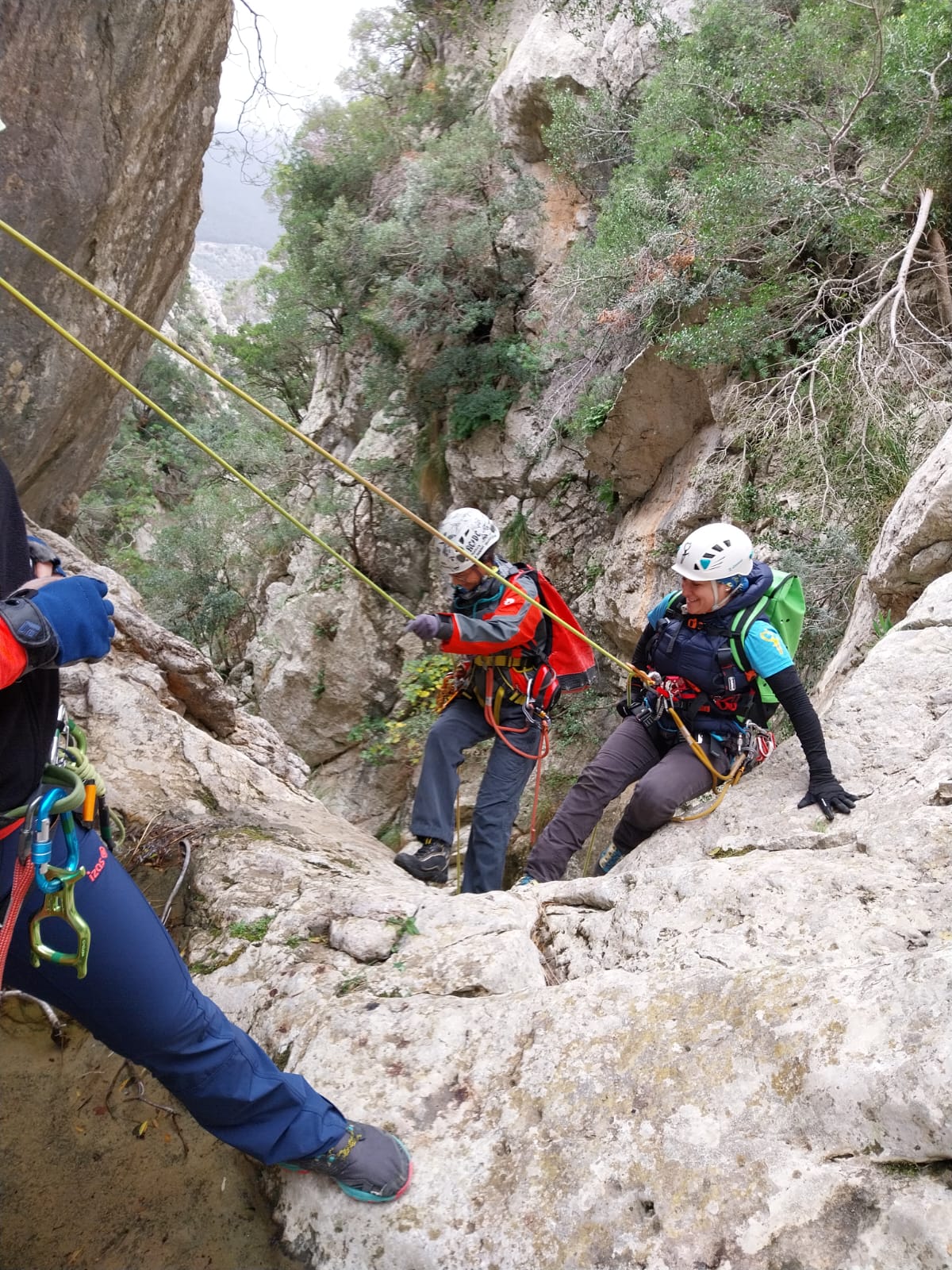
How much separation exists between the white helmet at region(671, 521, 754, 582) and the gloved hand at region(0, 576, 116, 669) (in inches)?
112

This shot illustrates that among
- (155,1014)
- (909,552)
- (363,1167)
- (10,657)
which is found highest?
(10,657)

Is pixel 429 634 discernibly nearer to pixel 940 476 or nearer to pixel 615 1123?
pixel 615 1123

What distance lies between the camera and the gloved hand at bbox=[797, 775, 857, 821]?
3.28 meters

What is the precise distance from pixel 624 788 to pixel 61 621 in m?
3.31

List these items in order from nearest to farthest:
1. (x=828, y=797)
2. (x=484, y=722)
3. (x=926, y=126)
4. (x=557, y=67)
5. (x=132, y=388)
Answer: (x=132, y=388) < (x=828, y=797) < (x=484, y=722) < (x=926, y=126) < (x=557, y=67)

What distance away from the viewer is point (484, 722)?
4652 millimetres

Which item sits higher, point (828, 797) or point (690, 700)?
point (690, 700)

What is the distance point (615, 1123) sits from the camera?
6.48 feet

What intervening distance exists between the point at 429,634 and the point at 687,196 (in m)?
7.36

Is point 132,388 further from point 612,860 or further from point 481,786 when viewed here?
point 612,860

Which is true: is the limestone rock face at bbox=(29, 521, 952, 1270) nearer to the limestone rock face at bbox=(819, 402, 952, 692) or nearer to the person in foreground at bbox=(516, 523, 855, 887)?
the person in foreground at bbox=(516, 523, 855, 887)

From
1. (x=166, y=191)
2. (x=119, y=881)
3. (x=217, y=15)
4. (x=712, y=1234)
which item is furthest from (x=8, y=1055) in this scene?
(x=217, y=15)

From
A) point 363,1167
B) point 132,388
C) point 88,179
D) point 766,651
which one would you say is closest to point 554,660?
point 766,651

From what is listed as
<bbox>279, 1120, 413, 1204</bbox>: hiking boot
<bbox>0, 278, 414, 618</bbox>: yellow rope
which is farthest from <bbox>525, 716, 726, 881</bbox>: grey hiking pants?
<bbox>279, 1120, 413, 1204</bbox>: hiking boot
